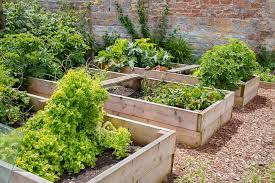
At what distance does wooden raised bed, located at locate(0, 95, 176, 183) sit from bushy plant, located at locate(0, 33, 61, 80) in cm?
217

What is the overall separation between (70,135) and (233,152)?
2.07 metres

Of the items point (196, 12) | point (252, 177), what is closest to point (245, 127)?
point (252, 177)

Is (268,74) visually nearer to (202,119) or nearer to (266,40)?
(266,40)

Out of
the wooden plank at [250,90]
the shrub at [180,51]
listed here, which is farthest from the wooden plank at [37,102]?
the shrub at [180,51]

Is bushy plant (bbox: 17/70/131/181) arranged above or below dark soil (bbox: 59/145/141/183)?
above

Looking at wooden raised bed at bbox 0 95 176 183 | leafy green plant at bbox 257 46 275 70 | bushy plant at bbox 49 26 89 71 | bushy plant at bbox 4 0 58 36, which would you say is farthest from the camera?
leafy green plant at bbox 257 46 275 70

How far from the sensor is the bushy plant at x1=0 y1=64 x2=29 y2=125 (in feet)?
14.0

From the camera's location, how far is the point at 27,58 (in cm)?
554

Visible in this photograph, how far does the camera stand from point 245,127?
5094 mm

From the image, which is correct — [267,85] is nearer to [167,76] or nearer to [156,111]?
[167,76]

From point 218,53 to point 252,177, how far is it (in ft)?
8.71

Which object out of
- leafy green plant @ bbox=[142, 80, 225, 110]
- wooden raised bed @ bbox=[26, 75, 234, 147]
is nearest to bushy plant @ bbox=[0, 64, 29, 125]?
wooden raised bed @ bbox=[26, 75, 234, 147]

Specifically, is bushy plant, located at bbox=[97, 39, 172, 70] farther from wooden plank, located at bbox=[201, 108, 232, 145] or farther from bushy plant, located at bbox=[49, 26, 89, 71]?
wooden plank, located at bbox=[201, 108, 232, 145]

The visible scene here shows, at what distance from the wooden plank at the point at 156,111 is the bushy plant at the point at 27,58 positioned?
1.48m
